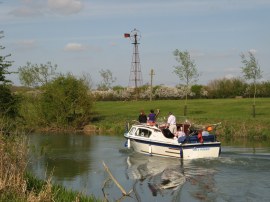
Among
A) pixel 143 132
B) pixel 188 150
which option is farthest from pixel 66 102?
pixel 188 150

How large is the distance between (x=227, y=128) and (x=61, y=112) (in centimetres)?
1778

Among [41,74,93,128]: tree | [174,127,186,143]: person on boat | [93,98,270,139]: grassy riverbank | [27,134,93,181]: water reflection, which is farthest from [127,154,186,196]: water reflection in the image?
[41,74,93,128]: tree

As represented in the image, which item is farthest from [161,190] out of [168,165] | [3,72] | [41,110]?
[41,110]

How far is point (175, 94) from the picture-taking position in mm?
84438

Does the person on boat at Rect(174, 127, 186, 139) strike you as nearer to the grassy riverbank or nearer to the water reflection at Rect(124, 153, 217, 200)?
the water reflection at Rect(124, 153, 217, 200)

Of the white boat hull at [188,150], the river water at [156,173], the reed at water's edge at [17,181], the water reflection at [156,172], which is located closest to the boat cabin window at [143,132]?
the white boat hull at [188,150]

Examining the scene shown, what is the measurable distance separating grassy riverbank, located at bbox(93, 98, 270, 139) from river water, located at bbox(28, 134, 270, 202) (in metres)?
5.48

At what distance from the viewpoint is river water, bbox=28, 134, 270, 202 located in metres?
19.1

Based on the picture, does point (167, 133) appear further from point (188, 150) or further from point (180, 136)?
point (188, 150)

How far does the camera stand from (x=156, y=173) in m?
24.5

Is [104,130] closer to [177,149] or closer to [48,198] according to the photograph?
[177,149]

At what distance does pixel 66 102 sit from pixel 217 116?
15640mm

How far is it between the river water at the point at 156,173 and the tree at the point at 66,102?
1412cm

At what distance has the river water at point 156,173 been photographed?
19141 mm
